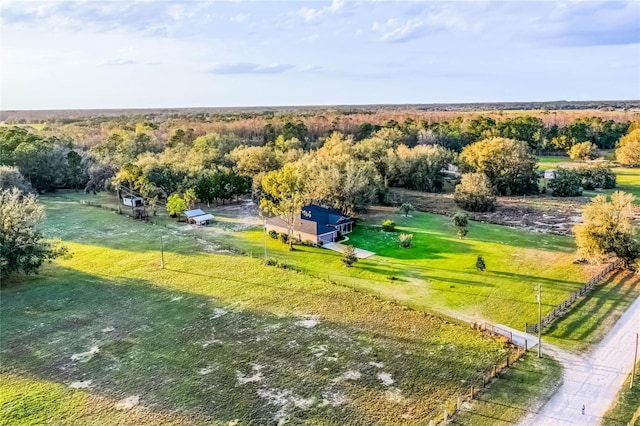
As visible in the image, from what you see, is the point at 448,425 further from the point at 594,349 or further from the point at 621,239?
the point at 621,239

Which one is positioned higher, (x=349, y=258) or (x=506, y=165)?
(x=506, y=165)

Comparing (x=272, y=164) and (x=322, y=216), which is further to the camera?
(x=272, y=164)

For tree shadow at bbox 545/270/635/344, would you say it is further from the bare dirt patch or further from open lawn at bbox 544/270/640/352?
the bare dirt patch

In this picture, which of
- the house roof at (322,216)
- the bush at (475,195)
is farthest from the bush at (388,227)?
the bush at (475,195)

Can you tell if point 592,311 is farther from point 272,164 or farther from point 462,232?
point 272,164

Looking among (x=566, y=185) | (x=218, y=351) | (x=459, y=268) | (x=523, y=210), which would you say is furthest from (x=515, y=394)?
(x=566, y=185)
